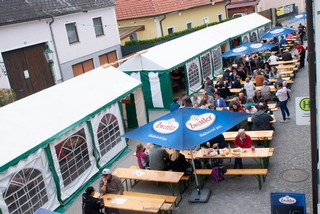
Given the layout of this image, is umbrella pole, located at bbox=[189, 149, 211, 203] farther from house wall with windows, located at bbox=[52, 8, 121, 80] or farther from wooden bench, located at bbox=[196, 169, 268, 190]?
house wall with windows, located at bbox=[52, 8, 121, 80]

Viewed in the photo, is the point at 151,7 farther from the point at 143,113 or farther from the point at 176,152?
the point at 176,152

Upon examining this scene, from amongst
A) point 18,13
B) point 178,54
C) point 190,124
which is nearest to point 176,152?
point 190,124

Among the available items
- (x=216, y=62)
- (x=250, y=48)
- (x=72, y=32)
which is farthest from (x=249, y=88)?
(x=72, y=32)

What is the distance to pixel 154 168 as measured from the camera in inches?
413

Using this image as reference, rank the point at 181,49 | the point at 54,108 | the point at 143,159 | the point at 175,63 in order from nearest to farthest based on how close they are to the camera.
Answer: the point at 143,159 → the point at 54,108 → the point at 175,63 → the point at 181,49

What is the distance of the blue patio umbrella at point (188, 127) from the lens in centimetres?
870

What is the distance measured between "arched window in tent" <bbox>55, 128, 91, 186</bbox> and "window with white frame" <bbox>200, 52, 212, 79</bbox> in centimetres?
1083

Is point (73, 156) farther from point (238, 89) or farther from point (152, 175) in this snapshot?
point (238, 89)

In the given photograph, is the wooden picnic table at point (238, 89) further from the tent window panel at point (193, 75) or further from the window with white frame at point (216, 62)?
the window with white frame at point (216, 62)

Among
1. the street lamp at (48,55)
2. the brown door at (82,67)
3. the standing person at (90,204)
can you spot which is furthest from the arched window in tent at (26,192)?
the brown door at (82,67)

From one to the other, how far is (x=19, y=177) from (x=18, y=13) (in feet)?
43.3

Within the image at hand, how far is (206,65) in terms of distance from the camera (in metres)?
21.6

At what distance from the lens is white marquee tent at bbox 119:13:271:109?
57.3 ft

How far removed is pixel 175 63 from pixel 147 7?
481 inches
